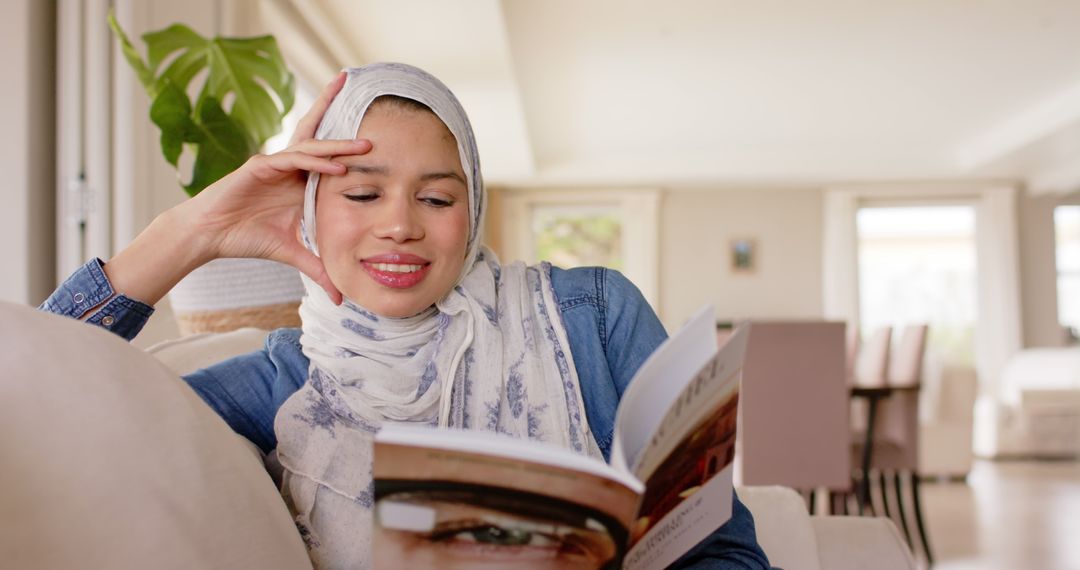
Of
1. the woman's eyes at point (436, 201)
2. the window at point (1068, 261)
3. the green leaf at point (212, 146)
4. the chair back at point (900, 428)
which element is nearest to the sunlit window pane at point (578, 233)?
the window at point (1068, 261)

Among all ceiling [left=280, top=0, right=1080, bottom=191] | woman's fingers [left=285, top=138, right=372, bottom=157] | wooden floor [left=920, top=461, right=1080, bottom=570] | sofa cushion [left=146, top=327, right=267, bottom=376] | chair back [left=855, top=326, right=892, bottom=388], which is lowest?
wooden floor [left=920, top=461, right=1080, bottom=570]

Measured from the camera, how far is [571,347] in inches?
41.6

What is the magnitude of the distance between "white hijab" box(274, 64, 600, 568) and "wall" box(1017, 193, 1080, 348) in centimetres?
975

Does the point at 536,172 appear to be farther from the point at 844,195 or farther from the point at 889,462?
the point at 889,462

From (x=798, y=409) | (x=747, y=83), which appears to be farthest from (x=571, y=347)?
(x=747, y=83)

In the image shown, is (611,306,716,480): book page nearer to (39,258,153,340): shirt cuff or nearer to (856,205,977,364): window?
(39,258,153,340): shirt cuff

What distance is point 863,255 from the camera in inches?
403

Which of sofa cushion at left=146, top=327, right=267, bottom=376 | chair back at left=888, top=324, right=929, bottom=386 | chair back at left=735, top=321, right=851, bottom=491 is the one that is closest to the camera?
sofa cushion at left=146, top=327, right=267, bottom=376

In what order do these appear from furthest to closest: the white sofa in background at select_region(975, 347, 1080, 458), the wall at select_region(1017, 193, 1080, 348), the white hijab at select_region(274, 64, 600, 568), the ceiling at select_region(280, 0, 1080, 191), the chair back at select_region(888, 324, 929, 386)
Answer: the wall at select_region(1017, 193, 1080, 348) → the white sofa in background at select_region(975, 347, 1080, 458) → the ceiling at select_region(280, 0, 1080, 191) → the chair back at select_region(888, 324, 929, 386) → the white hijab at select_region(274, 64, 600, 568)

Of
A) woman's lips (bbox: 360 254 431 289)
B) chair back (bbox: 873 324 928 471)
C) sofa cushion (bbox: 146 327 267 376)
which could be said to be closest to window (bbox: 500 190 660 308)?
chair back (bbox: 873 324 928 471)

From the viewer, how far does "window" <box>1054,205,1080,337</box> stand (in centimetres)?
948

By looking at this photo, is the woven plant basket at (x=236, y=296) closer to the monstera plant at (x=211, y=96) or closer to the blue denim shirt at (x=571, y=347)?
the monstera plant at (x=211, y=96)

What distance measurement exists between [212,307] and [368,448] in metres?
0.90

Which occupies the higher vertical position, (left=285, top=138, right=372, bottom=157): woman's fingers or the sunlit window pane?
the sunlit window pane
